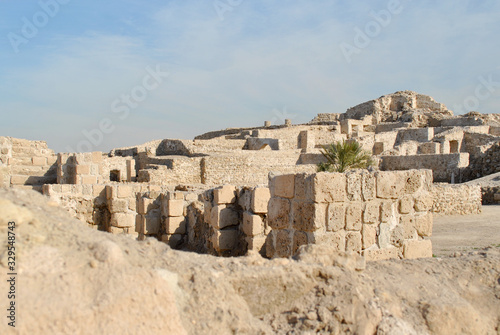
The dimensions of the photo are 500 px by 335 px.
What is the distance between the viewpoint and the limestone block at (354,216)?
15.6 ft

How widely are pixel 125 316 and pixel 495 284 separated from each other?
307 centimetres

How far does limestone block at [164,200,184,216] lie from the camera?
7.51 m

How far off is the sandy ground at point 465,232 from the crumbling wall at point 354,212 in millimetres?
1572

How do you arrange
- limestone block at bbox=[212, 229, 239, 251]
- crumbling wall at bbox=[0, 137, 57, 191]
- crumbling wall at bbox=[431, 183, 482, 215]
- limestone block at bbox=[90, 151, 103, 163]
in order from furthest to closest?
1. crumbling wall at bbox=[431, 183, 482, 215]
2. limestone block at bbox=[90, 151, 103, 163]
3. crumbling wall at bbox=[0, 137, 57, 191]
4. limestone block at bbox=[212, 229, 239, 251]

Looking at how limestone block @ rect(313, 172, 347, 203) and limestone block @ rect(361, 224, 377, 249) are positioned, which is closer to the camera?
limestone block @ rect(313, 172, 347, 203)

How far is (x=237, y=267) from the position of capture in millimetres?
2914

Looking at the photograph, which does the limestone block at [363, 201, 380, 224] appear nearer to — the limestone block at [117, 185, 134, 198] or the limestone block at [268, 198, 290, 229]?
the limestone block at [268, 198, 290, 229]

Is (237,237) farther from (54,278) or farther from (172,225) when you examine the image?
(54,278)

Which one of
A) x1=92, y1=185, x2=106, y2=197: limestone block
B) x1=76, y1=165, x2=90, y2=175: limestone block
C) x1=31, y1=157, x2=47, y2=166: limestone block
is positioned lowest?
x1=92, y1=185, x2=106, y2=197: limestone block

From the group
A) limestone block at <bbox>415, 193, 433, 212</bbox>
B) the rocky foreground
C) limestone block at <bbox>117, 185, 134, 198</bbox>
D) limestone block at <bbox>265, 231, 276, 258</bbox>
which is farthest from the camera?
limestone block at <bbox>117, 185, 134, 198</bbox>

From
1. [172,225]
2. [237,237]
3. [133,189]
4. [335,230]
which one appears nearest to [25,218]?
[335,230]

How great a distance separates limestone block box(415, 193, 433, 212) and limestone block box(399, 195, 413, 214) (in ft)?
0.31

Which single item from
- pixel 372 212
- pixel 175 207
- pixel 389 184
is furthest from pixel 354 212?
pixel 175 207

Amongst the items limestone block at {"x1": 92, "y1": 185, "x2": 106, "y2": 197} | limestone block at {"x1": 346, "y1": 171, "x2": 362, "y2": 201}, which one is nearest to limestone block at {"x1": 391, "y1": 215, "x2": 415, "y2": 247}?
limestone block at {"x1": 346, "y1": 171, "x2": 362, "y2": 201}
